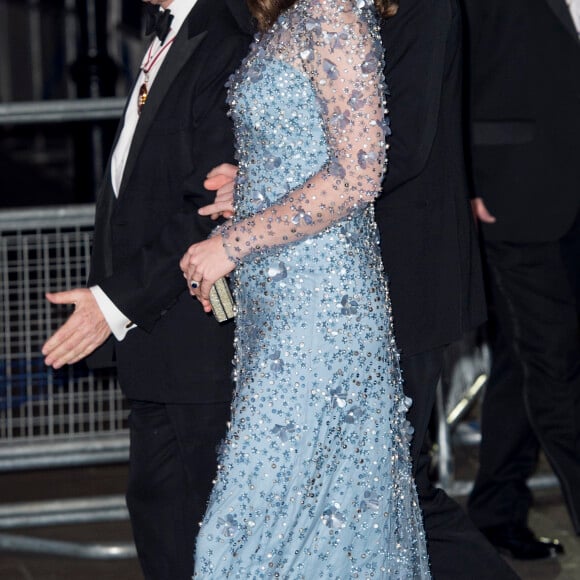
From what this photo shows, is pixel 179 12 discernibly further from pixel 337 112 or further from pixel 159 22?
pixel 337 112

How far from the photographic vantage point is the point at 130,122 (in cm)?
295

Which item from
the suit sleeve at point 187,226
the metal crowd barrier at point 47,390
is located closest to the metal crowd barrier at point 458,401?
the metal crowd barrier at point 47,390

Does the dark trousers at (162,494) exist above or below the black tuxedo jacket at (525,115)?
below

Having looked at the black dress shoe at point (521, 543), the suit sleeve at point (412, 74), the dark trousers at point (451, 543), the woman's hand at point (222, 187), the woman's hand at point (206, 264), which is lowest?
the black dress shoe at point (521, 543)

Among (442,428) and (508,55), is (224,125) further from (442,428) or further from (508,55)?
(442,428)

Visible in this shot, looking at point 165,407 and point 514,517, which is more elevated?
point 165,407

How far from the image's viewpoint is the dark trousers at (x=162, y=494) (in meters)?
2.97

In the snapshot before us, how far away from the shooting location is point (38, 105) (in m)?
4.28

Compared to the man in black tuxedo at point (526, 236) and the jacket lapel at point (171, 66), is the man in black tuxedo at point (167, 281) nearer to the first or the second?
the jacket lapel at point (171, 66)

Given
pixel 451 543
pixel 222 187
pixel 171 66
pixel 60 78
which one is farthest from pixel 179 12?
pixel 60 78

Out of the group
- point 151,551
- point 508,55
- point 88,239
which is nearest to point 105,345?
point 151,551

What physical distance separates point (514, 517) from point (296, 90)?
83.1 inches

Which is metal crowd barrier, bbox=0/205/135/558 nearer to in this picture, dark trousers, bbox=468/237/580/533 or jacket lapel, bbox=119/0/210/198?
dark trousers, bbox=468/237/580/533

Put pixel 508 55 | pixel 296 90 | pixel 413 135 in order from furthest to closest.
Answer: pixel 508 55
pixel 413 135
pixel 296 90
